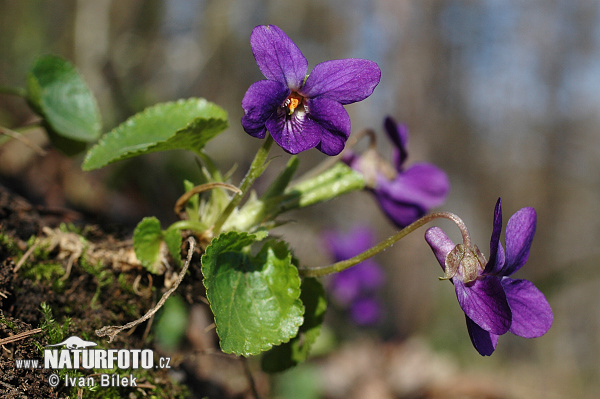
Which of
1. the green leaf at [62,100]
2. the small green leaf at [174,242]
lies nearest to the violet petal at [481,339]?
the small green leaf at [174,242]

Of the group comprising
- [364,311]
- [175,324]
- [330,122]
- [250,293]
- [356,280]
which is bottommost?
[364,311]

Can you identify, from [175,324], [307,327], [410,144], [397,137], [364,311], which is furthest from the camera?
[410,144]

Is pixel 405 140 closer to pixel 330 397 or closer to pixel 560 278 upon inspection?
pixel 330 397

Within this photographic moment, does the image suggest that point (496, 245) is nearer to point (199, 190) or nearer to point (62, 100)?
point (199, 190)

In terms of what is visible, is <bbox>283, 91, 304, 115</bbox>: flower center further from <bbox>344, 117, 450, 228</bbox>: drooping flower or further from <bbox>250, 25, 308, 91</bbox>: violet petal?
<bbox>344, 117, 450, 228</bbox>: drooping flower

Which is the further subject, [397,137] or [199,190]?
[397,137]

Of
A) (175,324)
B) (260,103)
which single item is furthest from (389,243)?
(175,324)
